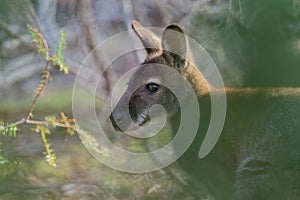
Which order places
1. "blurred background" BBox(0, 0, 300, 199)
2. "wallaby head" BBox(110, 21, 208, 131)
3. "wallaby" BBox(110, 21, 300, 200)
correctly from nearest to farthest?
"wallaby" BBox(110, 21, 300, 200) < "wallaby head" BBox(110, 21, 208, 131) < "blurred background" BBox(0, 0, 300, 199)

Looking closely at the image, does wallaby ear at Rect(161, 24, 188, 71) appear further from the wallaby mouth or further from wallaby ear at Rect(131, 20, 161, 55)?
the wallaby mouth

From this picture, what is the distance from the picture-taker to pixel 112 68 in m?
5.46

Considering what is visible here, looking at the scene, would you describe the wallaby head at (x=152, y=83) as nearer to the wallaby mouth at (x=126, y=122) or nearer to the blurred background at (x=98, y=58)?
the wallaby mouth at (x=126, y=122)

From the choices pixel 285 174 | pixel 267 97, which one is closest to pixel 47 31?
pixel 267 97

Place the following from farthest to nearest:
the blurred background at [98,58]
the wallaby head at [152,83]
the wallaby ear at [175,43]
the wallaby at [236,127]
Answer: the blurred background at [98,58], the wallaby head at [152,83], the wallaby ear at [175,43], the wallaby at [236,127]

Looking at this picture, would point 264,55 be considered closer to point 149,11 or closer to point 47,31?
point 149,11

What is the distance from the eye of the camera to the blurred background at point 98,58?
4805 millimetres

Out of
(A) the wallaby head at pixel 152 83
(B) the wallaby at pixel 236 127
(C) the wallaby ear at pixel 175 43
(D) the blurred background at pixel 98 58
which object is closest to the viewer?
(B) the wallaby at pixel 236 127

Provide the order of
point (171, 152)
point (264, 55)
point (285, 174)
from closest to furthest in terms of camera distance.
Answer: point (285, 174), point (171, 152), point (264, 55)

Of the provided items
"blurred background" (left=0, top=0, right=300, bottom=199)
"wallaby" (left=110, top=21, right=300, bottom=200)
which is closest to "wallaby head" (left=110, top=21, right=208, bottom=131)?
"wallaby" (left=110, top=21, right=300, bottom=200)

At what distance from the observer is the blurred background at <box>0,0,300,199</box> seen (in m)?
4.80

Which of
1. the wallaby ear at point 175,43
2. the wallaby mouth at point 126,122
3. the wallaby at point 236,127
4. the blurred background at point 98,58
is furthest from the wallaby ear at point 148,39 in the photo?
the blurred background at point 98,58

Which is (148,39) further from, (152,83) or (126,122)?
(126,122)

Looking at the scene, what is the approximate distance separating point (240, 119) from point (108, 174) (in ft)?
4.04
